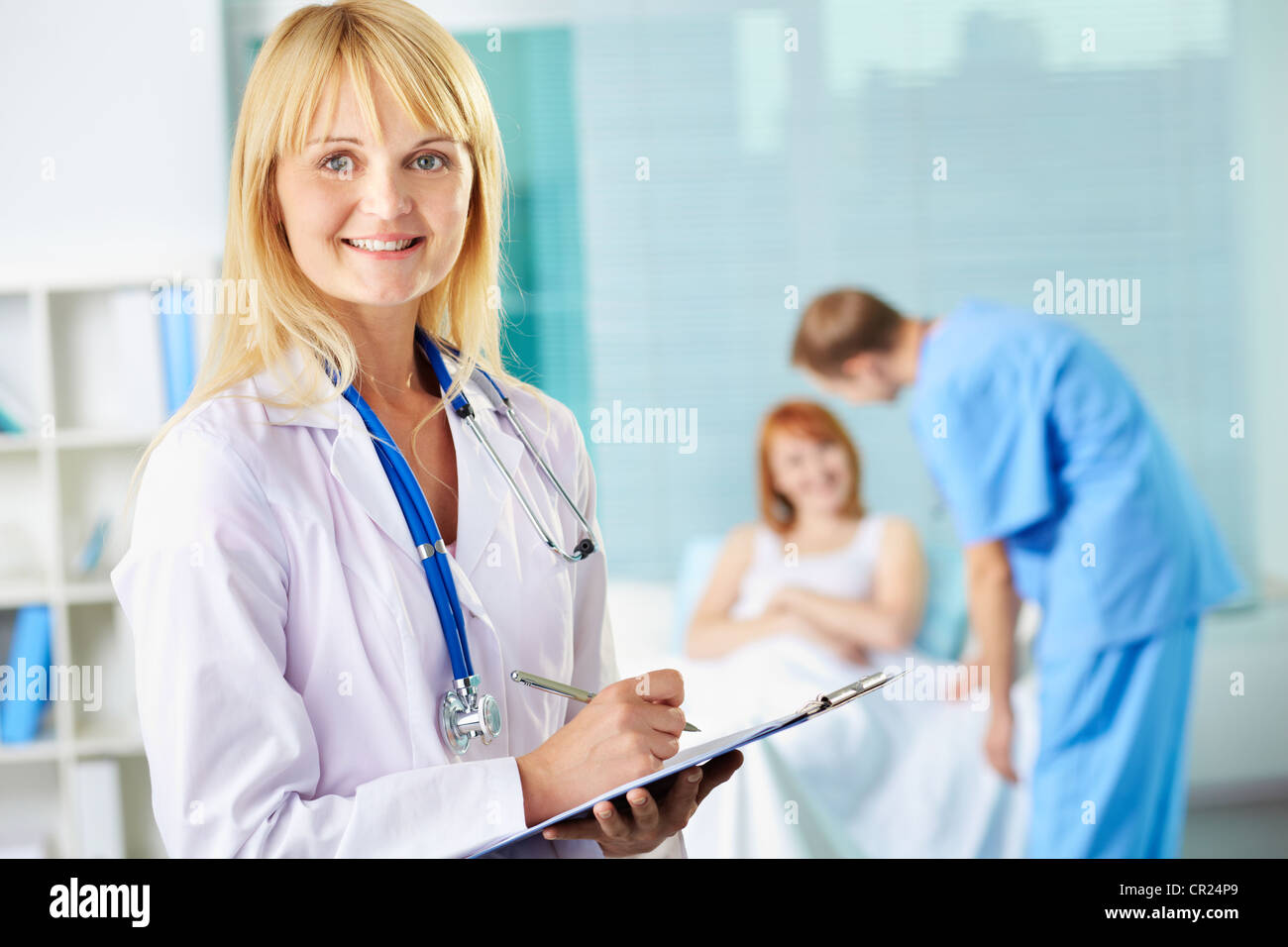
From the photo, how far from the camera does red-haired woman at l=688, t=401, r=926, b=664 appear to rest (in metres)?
2.47

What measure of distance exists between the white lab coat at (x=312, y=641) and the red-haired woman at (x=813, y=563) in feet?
5.52

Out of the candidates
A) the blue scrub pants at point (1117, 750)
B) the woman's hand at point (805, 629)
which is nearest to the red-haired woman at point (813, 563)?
the woman's hand at point (805, 629)

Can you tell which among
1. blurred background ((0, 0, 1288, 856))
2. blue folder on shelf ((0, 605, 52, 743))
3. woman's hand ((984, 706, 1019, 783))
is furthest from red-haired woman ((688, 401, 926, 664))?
blue folder on shelf ((0, 605, 52, 743))

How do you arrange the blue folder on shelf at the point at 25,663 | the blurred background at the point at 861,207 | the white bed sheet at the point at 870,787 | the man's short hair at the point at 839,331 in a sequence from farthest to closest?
1. the blurred background at the point at 861,207
2. the man's short hair at the point at 839,331
3. the blue folder on shelf at the point at 25,663
4. the white bed sheet at the point at 870,787

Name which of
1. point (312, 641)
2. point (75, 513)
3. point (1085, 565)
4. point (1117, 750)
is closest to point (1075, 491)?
point (1085, 565)

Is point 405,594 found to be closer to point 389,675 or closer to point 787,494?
point 389,675

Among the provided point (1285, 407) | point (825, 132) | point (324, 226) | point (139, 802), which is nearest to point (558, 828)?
point (324, 226)

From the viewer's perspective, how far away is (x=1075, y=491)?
1979 mm

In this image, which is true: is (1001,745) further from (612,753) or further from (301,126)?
(301,126)

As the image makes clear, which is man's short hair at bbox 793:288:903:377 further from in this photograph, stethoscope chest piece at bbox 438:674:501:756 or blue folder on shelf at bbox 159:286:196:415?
stethoscope chest piece at bbox 438:674:501:756

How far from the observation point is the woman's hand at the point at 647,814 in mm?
688

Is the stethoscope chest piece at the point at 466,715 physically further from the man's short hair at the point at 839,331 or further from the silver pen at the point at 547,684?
the man's short hair at the point at 839,331
